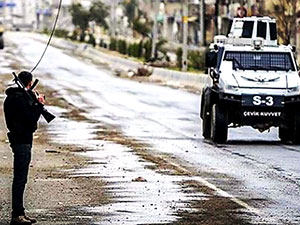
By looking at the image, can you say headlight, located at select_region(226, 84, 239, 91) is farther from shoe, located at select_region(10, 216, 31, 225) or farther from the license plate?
shoe, located at select_region(10, 216, 31, 225)

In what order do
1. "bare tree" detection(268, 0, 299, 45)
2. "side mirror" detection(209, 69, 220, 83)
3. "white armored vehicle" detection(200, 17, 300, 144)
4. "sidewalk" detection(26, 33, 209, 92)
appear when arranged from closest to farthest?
"white armored vehicle" detection(200, 17, 300, 144), "side mirror" detection(209, 69, 220, 83), "bare tree" detection(268, 0, 299, 45), "sidewalk" detection(26, 33, 209, 92)

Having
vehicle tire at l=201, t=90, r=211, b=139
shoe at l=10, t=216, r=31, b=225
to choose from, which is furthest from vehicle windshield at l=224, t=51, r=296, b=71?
shoe at l=10, t=216, r=31, b=225

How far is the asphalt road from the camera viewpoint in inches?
563

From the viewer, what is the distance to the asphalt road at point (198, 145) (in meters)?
14.3

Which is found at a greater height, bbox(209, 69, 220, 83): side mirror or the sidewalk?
bbox(209, 69, 220, 83): side mirror

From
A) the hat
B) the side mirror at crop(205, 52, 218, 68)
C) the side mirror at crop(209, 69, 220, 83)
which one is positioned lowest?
the side mirror at crop(209, 69, 220, 83)

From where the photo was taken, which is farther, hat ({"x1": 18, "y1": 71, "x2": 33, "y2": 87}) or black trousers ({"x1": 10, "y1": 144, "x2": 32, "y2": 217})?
hat ({"x1": 18, "y1": 71, "x2": 33, "y2": 87})

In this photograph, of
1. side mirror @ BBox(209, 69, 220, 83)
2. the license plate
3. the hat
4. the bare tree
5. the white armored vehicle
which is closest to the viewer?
the hat

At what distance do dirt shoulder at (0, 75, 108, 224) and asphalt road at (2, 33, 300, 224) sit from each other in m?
1.77

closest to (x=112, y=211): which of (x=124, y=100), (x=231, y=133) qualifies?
(x=231, y=133)

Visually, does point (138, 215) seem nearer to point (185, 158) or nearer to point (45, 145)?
point (185, 158)

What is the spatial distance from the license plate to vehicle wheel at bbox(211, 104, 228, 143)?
23.8 inches

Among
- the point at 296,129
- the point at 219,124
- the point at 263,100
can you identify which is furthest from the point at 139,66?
the point at 263,100

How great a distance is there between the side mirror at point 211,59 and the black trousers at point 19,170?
40.2ft
